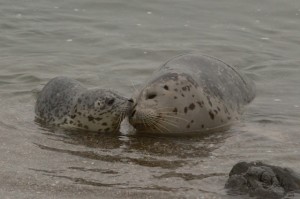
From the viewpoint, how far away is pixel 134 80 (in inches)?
367

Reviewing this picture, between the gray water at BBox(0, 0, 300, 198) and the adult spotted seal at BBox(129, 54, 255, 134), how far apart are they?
172 mm

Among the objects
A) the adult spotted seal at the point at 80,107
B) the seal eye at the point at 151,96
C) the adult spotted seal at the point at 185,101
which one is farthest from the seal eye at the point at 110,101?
the seal eye at the point at 151,96

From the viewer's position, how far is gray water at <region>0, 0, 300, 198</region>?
5.73 meters

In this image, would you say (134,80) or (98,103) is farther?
(134,80)

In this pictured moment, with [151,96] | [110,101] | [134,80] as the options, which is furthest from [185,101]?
[134,80]

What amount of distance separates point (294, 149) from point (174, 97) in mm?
1263

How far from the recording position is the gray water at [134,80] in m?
5.73

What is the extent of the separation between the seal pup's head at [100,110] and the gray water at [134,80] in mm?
122

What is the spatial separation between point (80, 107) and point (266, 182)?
2.46m

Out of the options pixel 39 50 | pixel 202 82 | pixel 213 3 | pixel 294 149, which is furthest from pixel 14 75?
pixel 213 3

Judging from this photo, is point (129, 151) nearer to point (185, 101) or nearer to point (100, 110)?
point (100, 110)

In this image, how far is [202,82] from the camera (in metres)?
7.71

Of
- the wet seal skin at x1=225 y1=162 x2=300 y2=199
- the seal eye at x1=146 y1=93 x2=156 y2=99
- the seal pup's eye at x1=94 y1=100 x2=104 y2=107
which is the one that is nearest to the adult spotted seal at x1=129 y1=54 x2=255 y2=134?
the seal eye at x1=146 y1=93 x2=156 y2=99

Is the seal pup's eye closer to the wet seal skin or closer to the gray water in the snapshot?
the gray water
